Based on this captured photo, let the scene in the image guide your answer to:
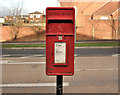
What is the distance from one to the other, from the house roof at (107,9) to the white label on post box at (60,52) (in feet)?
104

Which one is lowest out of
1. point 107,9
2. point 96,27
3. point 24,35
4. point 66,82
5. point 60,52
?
point 66,82

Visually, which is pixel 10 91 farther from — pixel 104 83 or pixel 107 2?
pixel 107 2

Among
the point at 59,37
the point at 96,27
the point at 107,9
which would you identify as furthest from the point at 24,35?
the point at 59,37

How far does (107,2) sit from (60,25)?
3442cm

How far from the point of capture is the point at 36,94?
4.36 meters

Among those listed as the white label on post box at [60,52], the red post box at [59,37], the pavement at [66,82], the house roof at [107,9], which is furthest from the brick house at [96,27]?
the white label on post box at [60,52]

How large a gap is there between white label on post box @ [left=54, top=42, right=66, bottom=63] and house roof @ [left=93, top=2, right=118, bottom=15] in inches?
1253

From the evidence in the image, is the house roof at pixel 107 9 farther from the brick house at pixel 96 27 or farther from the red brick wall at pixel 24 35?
the red brick wall at pixel 24 35

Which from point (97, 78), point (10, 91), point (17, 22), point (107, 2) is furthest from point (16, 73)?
point (107, 2)

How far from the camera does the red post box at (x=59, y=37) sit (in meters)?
2.92

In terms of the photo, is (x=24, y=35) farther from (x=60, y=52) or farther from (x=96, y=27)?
(x=60, y=52)

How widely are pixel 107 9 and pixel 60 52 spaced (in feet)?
109

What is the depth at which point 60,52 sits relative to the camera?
9.61 feet

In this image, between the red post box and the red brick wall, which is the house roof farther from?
the red post box
